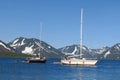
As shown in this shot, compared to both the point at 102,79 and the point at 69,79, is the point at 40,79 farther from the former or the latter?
the point at 102,79

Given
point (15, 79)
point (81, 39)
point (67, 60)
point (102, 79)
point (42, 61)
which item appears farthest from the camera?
point (42, 61)

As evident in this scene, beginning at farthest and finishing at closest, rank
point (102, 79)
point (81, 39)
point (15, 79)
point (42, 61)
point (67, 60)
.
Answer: point (42, 61)
point (67, 60)
point (81, 39)
point (102, 79)
point (15, 79)

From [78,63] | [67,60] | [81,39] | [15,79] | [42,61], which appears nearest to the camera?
[15,79]

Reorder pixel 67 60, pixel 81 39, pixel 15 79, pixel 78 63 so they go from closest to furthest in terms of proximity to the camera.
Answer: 1. pixel 15 79
2. pixel 81 39
3. pixel 78 63
4. pixel 67 60

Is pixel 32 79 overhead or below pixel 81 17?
below

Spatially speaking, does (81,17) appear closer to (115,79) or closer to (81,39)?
(81,39)

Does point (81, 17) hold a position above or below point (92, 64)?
above

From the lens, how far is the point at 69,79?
96.1m

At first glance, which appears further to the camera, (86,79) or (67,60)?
(67,60)

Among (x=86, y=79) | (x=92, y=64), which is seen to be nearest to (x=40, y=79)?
(x=86, y=79)

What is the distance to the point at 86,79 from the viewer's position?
96.8m

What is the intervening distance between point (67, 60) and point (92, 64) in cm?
1115

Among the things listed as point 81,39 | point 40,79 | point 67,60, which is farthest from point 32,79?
point 67,60

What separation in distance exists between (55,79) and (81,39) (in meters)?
61.1
